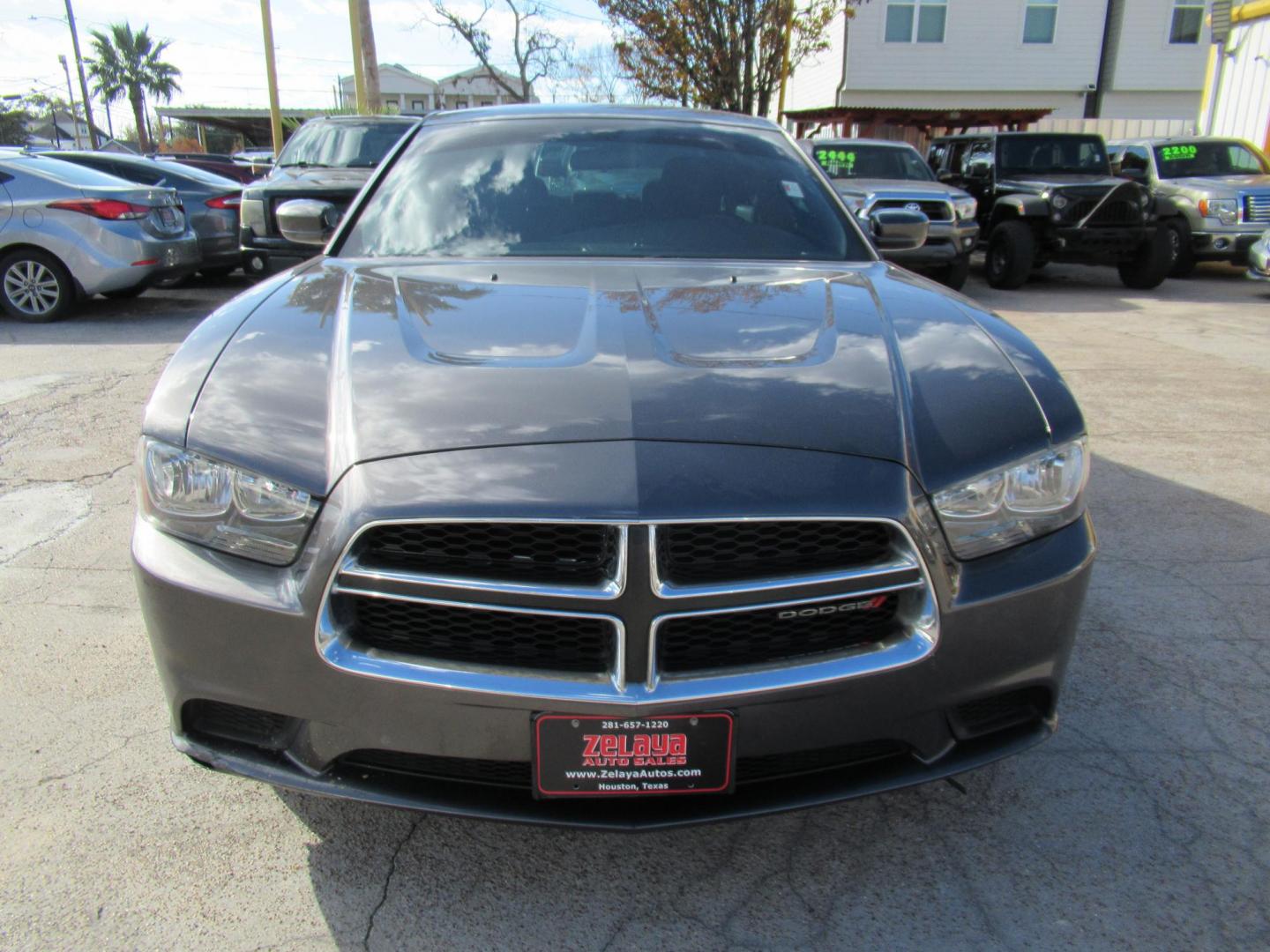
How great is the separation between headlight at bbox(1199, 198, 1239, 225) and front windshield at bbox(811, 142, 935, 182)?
3.45m

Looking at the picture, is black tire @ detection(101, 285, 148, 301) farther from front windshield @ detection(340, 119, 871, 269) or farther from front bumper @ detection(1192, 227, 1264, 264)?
front bumper @ detection(1192, 227, 1264, 264)

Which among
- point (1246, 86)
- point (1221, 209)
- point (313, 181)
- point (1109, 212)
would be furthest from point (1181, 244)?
point (313, 181)

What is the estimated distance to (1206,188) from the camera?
483 inches

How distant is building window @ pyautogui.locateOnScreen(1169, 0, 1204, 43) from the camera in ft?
85.3

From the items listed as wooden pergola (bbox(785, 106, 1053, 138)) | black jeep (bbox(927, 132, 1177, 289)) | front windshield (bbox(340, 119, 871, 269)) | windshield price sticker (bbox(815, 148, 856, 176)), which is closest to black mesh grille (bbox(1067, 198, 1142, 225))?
black jeep (bbox(927, 132, 1177, 289))

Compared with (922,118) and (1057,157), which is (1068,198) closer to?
(1057,157)

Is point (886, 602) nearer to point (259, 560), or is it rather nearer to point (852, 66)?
point (259, 560)

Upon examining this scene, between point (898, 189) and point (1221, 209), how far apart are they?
14.8 ft

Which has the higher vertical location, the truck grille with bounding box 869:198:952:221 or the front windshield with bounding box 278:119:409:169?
the front windshield with bounding box 278:119:409:169

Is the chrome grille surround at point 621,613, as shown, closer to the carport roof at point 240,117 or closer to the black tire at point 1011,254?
the black tire at point 1011,254

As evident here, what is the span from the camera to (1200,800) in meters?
2.37

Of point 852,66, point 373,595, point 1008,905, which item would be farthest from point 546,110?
point 852,66

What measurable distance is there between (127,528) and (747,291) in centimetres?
291

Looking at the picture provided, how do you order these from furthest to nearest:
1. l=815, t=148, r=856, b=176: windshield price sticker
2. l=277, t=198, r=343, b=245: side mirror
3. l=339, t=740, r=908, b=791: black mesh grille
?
l=815, t=148, r=856, b=176: windshield price sticker, l=277, t=198, r=343, b=245: side mirror, l=339, t=740, r=908, b=791: black mesh grille
